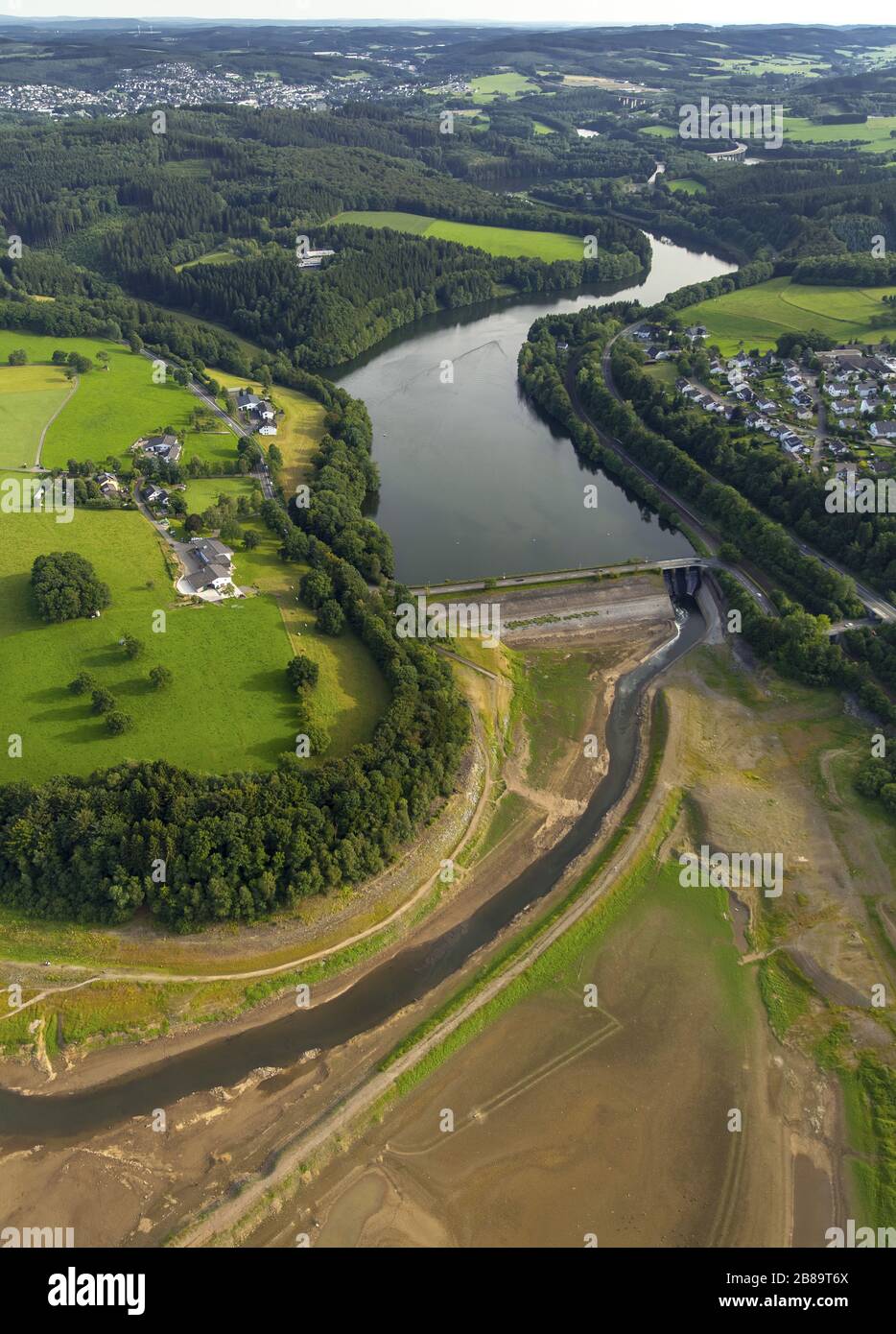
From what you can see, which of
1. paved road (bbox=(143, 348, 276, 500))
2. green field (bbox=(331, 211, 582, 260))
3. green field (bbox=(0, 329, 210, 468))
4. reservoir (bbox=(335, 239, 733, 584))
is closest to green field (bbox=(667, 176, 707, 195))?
green field (bbox=(331, 211, 582, 260))

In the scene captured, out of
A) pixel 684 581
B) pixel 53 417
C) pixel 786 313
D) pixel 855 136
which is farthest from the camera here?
pixel 855 136

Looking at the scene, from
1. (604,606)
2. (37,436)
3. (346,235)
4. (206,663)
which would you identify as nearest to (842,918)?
(604,606)

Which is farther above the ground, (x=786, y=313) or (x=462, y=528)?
(x=786, y=313)

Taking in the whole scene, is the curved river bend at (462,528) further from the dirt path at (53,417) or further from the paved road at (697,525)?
the dirt path at (53,417)

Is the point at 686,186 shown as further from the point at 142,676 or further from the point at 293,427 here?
the point at 142,676

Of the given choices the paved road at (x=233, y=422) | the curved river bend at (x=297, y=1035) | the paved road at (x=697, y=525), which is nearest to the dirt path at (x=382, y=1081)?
the curved river bend at (x=297, y=1035)

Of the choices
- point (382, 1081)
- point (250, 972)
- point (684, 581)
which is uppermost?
point (684, 581)

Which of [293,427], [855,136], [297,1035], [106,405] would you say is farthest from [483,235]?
[297,1035]
